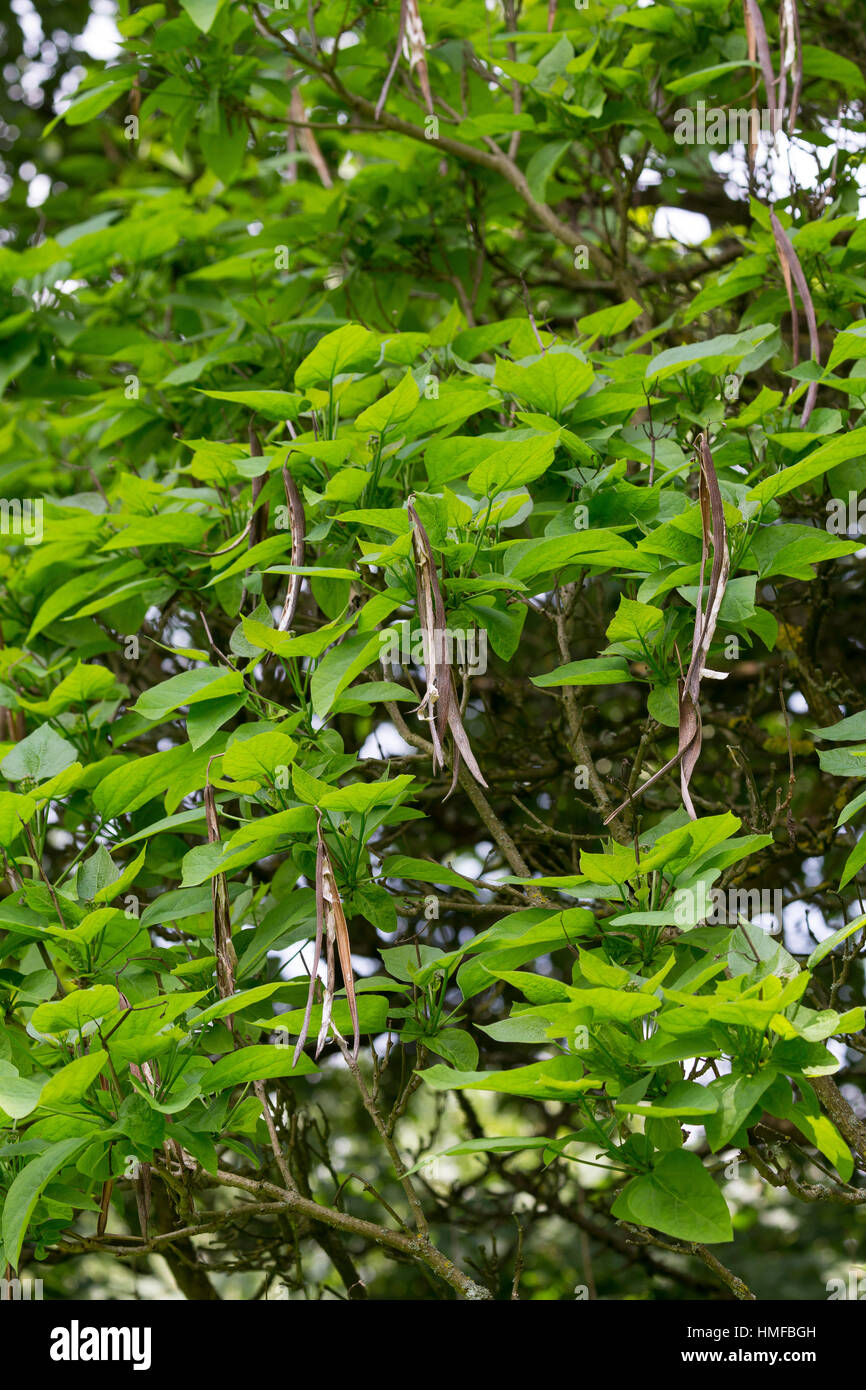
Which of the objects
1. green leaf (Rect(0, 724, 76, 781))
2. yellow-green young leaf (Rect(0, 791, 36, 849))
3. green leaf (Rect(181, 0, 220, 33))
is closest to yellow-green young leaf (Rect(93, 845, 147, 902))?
yellow-green young leaf (Rect(0, 791, 36, 849))

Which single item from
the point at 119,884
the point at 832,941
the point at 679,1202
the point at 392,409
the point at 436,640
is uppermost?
the point at 392,409

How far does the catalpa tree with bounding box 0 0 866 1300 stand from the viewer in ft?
4.59

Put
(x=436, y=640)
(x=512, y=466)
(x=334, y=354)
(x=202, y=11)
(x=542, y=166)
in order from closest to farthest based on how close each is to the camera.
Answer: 1. (x=436, y=640)
2. (x=512, y=466)
3. (x=334, y=354)
4. (x=202, y=11)
5. (x=542, y=166)

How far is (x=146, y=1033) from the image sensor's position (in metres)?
1.43

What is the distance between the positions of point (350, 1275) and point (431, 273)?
203 centimetres

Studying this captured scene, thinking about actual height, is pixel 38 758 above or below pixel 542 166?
below

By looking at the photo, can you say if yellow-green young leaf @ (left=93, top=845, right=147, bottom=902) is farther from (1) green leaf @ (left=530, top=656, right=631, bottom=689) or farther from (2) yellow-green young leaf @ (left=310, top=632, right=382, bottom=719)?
(1) green leaf @ (left=530, top=656, right=631, bottom=689)

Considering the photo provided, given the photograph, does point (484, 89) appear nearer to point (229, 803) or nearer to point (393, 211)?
point (393, 211)

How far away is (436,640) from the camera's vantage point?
1452 millimetres

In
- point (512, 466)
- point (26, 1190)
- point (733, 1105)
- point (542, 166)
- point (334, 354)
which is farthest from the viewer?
point (542, 166)

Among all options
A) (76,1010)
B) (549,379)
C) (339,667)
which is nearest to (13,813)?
(76,1010)

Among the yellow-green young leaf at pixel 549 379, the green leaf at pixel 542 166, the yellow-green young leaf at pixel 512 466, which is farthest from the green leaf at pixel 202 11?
the yellow-green young leaf at pixel 512 466

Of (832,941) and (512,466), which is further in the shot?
(512,466)

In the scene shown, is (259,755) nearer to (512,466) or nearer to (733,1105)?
(512,466)
